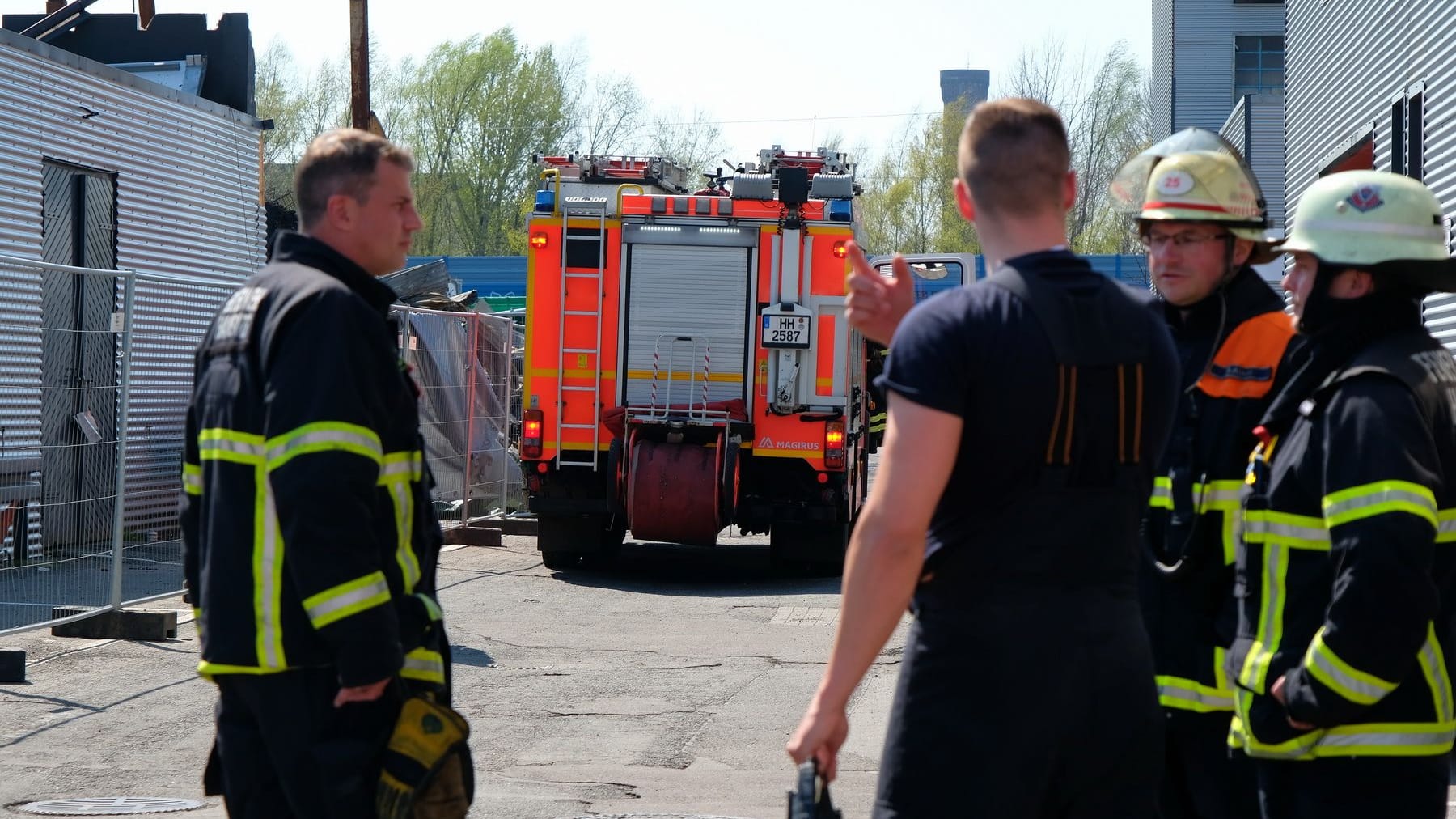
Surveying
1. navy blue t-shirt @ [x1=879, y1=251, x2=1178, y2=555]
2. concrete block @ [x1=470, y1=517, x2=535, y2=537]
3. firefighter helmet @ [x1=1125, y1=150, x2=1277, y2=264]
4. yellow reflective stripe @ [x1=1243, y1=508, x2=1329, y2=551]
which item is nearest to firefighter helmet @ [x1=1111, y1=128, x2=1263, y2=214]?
firefighter helmet @ [x1=1125, y1=150, x2=1277, y2=264]

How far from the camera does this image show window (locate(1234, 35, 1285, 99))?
3872 cm

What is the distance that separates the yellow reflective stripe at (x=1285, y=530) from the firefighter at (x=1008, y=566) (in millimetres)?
544

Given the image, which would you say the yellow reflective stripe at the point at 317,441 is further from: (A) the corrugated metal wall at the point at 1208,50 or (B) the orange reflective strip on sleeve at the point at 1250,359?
(A) the corrugated metal wall at the point at 1208,50

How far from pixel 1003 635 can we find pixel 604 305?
33.4 ft

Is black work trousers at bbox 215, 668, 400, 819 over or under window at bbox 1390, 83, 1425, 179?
under

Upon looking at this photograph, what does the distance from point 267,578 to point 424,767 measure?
1.66ft

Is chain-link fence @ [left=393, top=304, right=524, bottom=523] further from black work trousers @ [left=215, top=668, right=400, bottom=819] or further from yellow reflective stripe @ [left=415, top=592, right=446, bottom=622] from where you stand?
black work trousers @ [left=215, top=668, right=400, bottom=819]

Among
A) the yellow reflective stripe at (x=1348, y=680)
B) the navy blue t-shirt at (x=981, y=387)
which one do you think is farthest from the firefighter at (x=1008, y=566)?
the yellow reflective stripe at (x=1348, y=680)

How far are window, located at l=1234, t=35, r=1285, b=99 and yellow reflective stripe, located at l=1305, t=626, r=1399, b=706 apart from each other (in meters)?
38.3

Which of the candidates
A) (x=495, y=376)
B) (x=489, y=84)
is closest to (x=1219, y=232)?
(x=495, y=376)

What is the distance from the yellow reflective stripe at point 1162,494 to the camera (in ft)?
11.7

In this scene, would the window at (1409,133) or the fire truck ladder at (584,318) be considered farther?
the fire truck ladder at (584,318)

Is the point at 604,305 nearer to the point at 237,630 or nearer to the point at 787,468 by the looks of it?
the point at 787,468

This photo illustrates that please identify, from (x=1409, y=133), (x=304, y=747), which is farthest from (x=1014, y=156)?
(x=1409, y=133)
